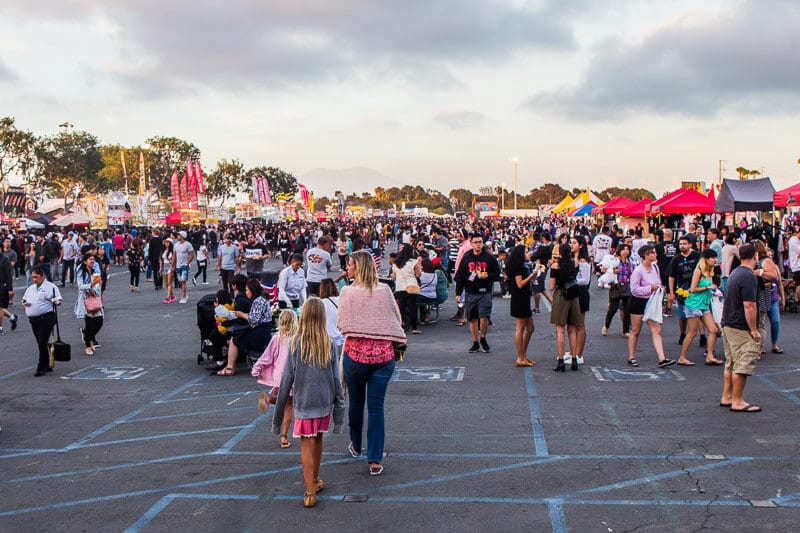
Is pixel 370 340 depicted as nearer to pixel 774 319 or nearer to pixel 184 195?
pixel 774 319

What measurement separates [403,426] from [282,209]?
8815 cm

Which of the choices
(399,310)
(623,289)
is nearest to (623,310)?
(623,289)

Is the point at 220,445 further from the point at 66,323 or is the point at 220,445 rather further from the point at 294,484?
the point at 66,323

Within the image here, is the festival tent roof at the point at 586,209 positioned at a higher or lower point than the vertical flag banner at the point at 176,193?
lower

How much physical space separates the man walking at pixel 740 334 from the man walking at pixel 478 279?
3.88 metres

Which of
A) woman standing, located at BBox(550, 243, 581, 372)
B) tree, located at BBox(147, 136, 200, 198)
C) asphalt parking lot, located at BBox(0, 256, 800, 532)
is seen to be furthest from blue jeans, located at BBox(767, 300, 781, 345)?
tree, located at BBox(147, 136, 200, 198)

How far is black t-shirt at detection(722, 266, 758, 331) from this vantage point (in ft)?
25.9

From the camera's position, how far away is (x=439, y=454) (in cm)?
685

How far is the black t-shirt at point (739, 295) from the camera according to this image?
7.89 meters

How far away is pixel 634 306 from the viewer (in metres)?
10.8

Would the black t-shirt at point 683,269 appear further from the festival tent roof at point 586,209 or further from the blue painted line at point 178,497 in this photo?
the festival tent roof at point 586,209

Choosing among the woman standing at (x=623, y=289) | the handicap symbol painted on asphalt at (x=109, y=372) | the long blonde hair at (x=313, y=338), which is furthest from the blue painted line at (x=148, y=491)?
the woman standing at (x=623, y=289)

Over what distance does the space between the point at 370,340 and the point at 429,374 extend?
429 centimetres

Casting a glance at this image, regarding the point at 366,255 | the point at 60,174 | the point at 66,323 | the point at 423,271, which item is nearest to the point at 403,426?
the point at 366,255
